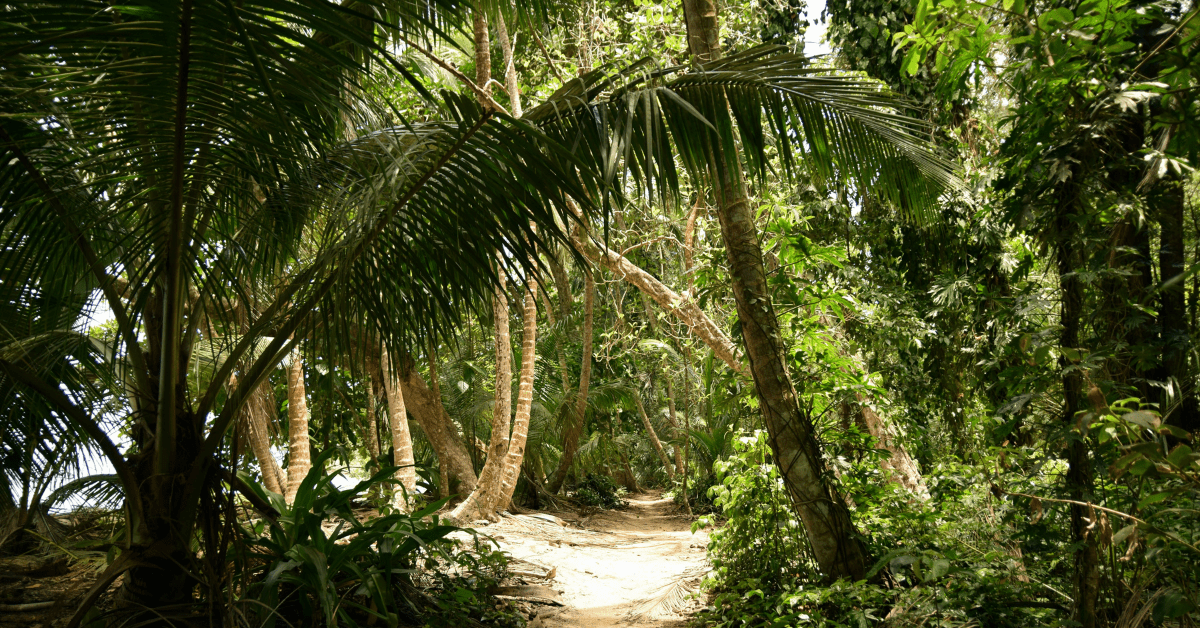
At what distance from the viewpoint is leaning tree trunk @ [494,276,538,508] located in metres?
7.46

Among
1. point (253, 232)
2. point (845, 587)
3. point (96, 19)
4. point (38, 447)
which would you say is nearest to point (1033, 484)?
point (845, 587)

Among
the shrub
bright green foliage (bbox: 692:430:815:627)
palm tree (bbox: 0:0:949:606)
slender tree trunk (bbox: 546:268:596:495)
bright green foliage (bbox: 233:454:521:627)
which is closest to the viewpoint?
palm tree (bbox: 0:0:949:606)

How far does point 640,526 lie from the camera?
39.9 ft

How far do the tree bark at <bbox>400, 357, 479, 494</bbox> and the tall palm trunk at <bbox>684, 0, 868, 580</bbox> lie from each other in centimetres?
500

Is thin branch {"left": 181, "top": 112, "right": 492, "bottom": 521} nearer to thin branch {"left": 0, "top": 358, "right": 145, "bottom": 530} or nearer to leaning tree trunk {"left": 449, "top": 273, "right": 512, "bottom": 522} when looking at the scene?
thin branch {"left": 0, "top": 358, "right": 145, "bottom": 530}

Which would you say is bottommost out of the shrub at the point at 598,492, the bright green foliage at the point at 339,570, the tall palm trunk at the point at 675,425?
the shrub at the point at 598,492

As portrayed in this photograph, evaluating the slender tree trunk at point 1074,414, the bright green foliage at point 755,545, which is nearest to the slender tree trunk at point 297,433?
the bright green foliage at point 755,545

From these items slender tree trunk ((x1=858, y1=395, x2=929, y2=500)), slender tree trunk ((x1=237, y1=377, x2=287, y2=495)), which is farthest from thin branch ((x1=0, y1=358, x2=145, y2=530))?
slender tree trunk ((x1=858, y1=395, x2=929, y2=500))

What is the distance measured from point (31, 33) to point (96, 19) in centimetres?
26

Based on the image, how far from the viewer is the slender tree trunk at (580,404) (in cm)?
1052

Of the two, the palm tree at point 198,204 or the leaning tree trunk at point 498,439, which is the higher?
the palm tree at point 198,204

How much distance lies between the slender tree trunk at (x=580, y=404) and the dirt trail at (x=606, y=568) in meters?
1.11

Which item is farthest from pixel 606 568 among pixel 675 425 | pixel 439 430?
pixel 675 425

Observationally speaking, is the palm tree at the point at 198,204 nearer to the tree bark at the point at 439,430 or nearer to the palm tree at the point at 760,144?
the palm tree at the point at 760,144
